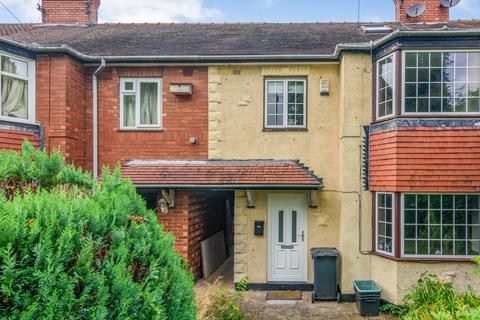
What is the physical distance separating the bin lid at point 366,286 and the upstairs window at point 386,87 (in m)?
3.78

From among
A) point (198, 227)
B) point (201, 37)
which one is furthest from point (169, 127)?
point (201, 37)

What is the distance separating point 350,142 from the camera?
8602 mm

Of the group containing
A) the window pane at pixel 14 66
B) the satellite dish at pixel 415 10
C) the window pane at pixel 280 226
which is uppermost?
the satellite dish at pixel 415 10

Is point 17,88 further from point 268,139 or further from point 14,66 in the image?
point 268,139

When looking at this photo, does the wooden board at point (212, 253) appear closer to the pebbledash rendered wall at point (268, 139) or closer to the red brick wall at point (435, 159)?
the pebbledash rendered wall at point (268, 139)

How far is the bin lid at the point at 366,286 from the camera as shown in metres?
7.58

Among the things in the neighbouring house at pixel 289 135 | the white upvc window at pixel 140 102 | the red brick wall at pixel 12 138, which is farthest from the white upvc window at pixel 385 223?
the red brick wall at pixel 12 138

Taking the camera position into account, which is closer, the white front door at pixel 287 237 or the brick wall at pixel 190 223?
the brick wall at pixel 190 223

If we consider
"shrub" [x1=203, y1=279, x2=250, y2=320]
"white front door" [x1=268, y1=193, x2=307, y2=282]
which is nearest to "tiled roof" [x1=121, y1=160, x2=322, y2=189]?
"white front door" [x1=268, y1=193, x2=307, y2=282]

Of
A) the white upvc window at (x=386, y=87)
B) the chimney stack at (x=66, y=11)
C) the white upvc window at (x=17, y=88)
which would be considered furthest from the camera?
the chimney stack at (x=66, y=11)

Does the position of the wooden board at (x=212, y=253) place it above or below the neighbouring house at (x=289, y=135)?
below

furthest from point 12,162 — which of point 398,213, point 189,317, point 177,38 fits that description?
point 177,38

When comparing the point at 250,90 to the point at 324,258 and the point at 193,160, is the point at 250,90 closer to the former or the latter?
the point at 193,160

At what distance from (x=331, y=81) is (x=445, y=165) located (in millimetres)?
3369
